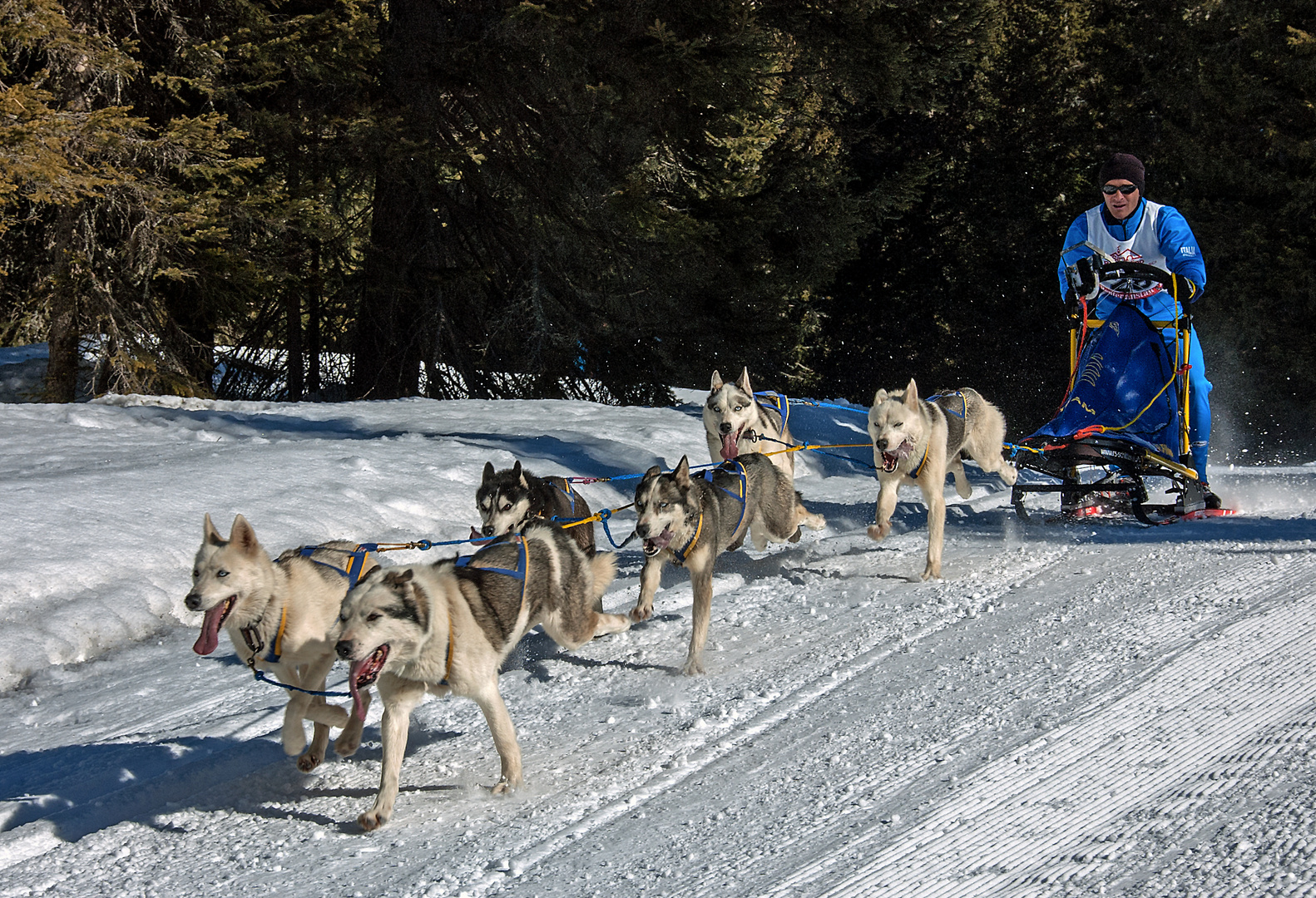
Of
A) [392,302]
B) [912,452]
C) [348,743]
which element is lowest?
[348,743]

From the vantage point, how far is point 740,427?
7492mm

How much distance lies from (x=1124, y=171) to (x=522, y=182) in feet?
28.1

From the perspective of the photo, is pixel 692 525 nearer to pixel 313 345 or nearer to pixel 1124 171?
pixel 1124 171

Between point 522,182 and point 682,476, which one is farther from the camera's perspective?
point 522,182

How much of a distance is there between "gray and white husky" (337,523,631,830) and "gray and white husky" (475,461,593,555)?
1.04 meters

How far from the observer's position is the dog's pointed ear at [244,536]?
12.6 ft

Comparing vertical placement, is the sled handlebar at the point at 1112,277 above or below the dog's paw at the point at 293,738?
above

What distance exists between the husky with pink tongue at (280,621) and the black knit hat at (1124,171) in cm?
634

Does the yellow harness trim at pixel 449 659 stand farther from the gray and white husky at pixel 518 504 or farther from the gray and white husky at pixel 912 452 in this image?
the gray and white husky at pixel 912 452

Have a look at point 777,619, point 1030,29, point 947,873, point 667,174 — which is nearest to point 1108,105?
point 1030,29

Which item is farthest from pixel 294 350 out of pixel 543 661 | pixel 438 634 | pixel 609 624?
pixel 438 634

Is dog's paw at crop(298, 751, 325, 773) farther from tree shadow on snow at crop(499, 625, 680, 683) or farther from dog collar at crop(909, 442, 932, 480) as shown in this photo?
dog collar at crop(909, 442, 932, 480)

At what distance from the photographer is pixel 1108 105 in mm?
22141

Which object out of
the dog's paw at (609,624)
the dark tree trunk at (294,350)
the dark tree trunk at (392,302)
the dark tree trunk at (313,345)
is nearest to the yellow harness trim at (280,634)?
the dog's paw at (609,624)
